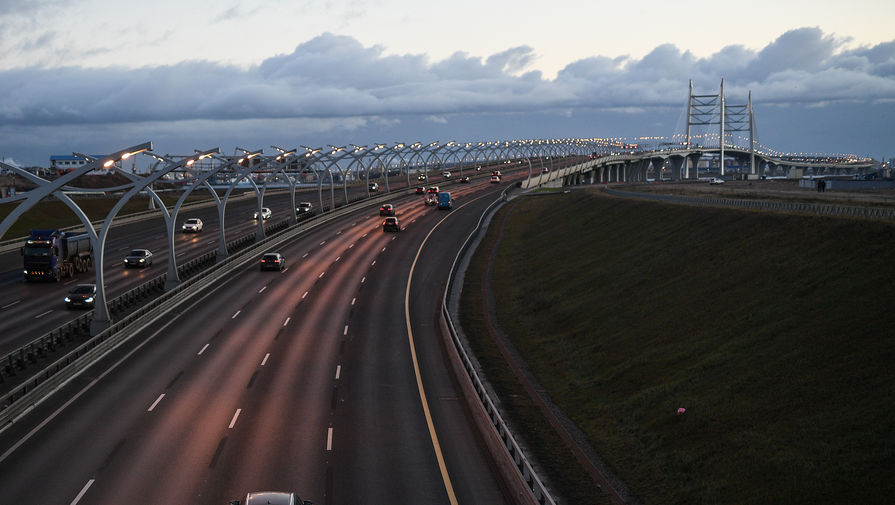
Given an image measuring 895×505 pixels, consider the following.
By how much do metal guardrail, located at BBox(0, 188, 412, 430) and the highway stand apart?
595 millimetres

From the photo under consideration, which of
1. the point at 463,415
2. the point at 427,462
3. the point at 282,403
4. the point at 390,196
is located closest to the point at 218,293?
the point at 282,403

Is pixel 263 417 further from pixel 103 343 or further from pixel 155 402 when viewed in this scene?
pixel 103 343

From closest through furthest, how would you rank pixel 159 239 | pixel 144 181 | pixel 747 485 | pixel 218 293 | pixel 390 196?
pixel 747 485, pixel 144 181, pixel 218 293, pixel 159 239, pixel 390 196

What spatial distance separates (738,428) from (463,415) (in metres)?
9.52

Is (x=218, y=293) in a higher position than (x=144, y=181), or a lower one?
lower

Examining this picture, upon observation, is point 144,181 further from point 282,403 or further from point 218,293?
point 282,403

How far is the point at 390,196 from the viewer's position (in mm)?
124875

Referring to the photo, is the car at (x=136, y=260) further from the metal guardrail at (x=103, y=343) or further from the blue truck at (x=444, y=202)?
the blue truck at (x=444, y=202)

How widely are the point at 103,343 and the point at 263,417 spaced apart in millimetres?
13284

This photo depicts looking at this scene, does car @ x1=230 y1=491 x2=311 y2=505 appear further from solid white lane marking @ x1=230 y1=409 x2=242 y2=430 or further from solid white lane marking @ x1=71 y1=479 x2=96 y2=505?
solid white lane marking @ x1=230 y1=409 x2=242 y2=430

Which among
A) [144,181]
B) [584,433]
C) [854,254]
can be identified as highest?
[144,181]

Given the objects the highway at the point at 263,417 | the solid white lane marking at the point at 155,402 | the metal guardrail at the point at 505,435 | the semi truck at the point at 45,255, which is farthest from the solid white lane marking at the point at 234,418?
the semi truck at the point at 45,255

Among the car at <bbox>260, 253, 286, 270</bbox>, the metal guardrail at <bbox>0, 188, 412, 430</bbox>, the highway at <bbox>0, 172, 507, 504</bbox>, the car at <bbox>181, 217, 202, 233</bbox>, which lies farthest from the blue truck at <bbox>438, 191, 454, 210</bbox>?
the highway at <bbox>0, 172, 507, 504</bbox>

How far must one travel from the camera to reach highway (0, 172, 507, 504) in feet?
74.5
